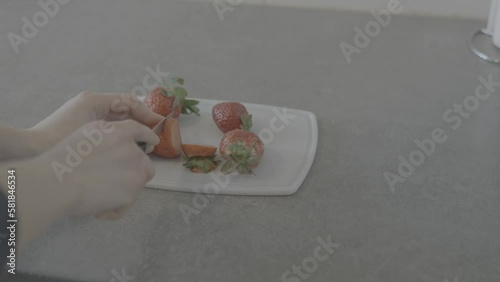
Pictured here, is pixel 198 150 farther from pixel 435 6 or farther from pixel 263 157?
pixel 435 6

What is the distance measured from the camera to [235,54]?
49.1 inches

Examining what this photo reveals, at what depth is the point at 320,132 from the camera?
103cm

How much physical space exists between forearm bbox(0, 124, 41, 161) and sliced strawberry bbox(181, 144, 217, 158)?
0.19 m

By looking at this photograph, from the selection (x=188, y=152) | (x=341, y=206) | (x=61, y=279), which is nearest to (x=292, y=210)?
(x=341, y=206)

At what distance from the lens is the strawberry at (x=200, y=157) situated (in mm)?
934

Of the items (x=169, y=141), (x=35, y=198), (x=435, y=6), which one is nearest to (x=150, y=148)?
(x=169, y=141)

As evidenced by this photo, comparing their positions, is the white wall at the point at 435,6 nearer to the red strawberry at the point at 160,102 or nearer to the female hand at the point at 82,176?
the red strawberry at the point at 160,102

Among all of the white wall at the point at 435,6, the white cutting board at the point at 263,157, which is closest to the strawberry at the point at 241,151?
the white cutting board at the point at 263,157

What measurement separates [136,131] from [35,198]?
6.3 inches

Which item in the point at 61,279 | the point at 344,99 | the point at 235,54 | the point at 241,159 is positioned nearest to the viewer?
the point at 61,279

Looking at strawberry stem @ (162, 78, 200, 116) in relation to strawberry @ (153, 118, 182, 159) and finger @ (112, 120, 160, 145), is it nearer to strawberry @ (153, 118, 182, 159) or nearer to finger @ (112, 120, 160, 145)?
strawberry @ (153, 118, 182, 159)

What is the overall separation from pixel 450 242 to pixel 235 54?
57 cm

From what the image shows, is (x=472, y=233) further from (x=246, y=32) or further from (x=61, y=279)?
(x=246, y=32)

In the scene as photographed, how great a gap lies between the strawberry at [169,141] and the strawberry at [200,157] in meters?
0.01
